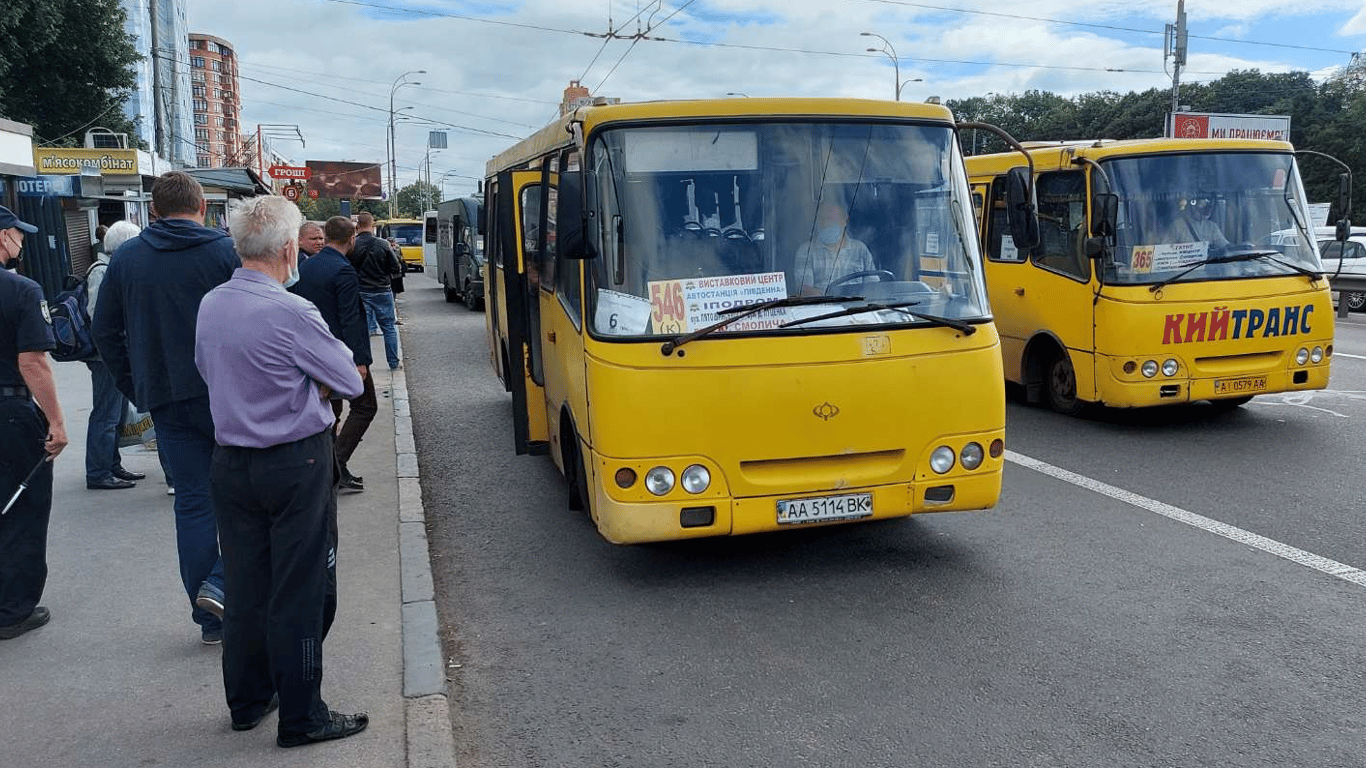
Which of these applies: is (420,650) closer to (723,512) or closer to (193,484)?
(193,484)

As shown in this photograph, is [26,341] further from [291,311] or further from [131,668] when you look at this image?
[291,311]

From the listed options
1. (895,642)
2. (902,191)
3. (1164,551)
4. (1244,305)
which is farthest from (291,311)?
(1244,305)

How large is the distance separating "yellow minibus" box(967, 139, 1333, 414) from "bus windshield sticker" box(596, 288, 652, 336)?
4.56m

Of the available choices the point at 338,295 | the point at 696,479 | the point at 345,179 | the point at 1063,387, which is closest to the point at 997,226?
the point at 1063,387

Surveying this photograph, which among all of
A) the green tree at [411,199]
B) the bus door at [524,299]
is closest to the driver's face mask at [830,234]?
the bus door at [524,299]

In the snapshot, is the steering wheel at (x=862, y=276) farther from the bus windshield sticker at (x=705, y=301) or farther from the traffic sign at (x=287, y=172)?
the traffic sign at (x=287, y=172)

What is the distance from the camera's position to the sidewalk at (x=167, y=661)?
4031mm

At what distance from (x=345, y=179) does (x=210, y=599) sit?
93.6 meters

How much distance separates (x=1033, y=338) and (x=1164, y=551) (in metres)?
4.61

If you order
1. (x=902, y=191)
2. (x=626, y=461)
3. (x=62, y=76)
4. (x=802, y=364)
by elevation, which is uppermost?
(x=62, y=76)

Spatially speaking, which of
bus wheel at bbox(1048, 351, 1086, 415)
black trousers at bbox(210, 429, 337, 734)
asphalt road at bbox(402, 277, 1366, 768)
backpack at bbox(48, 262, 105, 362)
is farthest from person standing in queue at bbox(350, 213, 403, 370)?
black trousers at bbox(210, 429, 337, 734)

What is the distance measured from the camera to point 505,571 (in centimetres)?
634

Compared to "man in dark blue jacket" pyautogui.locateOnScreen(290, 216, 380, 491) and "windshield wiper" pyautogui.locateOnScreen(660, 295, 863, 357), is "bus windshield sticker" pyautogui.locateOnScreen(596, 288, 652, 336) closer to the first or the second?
"windshield wiper" pyautogui.locateOnScreen(660, 295, 863, 357)

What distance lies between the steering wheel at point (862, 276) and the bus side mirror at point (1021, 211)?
4.54 feet
